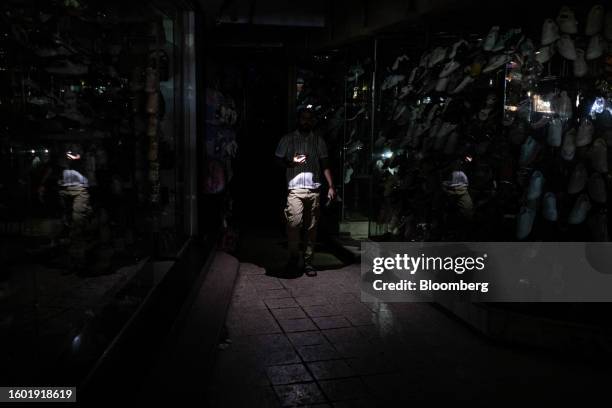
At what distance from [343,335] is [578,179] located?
109 inches

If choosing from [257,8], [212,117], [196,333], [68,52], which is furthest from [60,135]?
[257,8]

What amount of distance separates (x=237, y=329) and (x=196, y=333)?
68 centimetres

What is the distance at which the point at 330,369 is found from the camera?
4.51m

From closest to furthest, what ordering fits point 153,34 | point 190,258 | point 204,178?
1. point 153,34
2. point 190,258
3. point 204,178

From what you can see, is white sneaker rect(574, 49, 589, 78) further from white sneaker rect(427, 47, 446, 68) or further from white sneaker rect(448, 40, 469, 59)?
white sneaker rect(427, 47, 446, 68)

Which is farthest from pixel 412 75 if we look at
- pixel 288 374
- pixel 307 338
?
pixel 288 374

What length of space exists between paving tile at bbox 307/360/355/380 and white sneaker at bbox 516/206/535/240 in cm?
229

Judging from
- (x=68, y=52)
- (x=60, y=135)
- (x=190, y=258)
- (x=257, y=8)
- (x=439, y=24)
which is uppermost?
(x=257, y=8)

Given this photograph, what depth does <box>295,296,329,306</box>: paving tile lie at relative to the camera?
6.27 m

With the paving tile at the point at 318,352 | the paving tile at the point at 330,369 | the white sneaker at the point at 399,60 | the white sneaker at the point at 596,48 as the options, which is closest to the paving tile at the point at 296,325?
the paving tile at the point at 318,352

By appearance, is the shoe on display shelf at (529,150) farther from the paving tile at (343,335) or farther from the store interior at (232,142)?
the paving tile at (343,335)

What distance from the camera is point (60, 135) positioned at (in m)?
3.27

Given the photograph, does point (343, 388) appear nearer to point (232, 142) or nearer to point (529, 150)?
point (529, 150)

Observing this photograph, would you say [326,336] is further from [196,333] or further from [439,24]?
[439,24]
